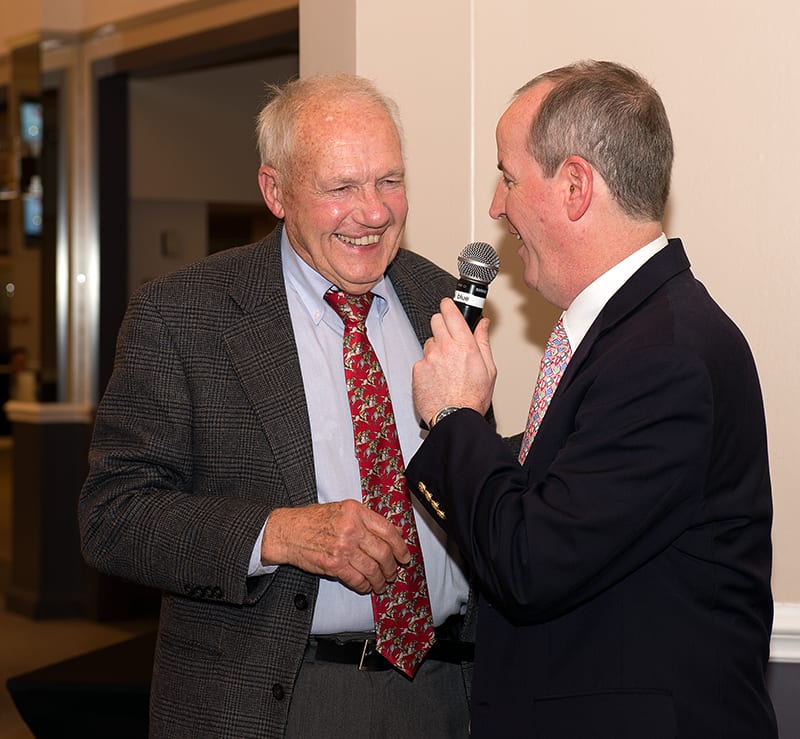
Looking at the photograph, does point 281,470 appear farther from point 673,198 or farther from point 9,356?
point 9,356

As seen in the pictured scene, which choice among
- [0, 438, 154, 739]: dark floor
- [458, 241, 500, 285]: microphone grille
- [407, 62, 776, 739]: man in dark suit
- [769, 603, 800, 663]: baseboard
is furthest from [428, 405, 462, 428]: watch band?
[0, 438, 154, 739]: dark floor

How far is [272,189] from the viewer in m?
2.32

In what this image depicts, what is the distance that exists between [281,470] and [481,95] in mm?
1218

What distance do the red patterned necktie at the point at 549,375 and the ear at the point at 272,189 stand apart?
65 centimetres

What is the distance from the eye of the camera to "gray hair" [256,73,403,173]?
2244mm

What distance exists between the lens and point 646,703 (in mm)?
1695

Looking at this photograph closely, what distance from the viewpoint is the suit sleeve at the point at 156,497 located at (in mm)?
2033

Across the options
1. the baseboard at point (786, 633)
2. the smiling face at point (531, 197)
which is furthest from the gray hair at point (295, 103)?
the baseboard at point (786, 633)

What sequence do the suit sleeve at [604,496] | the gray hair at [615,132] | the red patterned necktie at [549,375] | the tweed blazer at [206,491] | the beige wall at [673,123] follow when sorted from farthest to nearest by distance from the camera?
the beige wall at [673,123], the tweed blazer at [206,491], the red patterned necktie at [549,375], the gray hair at [615,132], the suit sleeve at [604,496]

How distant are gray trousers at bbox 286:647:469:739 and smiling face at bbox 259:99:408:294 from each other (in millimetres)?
717

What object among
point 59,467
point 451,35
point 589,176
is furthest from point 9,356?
point 589,176

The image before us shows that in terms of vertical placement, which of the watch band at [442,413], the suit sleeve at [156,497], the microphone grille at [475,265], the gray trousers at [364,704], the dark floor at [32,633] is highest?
the microphone grille at [475,265]

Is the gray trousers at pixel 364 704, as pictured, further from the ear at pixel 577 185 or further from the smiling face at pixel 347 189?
the ear at pixel 577 185

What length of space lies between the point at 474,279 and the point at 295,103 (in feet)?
1.68
